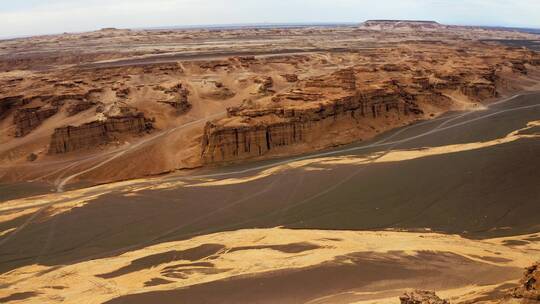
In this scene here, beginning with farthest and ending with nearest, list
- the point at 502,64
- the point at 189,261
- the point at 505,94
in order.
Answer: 1. the point at 502,64
2. the point at 505,94
3. the point at 189,261

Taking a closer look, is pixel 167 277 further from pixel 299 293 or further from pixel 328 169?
pixel 328 169

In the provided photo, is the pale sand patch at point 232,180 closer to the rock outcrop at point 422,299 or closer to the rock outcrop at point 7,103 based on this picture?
the rock outcrop at point 422,299

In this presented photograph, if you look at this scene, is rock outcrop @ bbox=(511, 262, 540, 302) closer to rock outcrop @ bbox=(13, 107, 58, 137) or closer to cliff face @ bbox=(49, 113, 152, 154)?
cliff face @ bbox=(49, 113, 152, 154)

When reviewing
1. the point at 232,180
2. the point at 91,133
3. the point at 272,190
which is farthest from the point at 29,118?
the point at 272,190

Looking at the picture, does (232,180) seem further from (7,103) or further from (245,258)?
(7,103)

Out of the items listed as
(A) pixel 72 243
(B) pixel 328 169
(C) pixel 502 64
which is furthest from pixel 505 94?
(A) pixel 72 243

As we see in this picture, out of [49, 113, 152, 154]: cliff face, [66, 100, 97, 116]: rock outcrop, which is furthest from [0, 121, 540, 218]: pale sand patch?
[66, 100, 97, 116]: rock outcrop

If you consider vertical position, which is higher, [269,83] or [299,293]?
[269,83]
